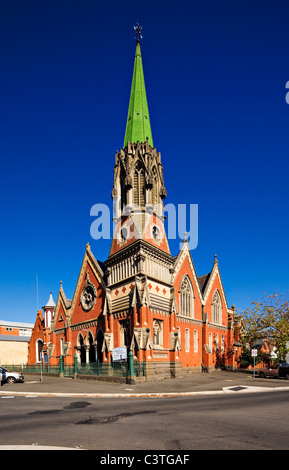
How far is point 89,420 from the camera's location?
33.5 ft

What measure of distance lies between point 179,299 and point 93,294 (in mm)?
9304

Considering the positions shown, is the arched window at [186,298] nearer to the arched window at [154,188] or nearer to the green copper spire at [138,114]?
the arched window at [154,188]

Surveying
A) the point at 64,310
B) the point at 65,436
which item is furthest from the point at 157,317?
the point at 65,436

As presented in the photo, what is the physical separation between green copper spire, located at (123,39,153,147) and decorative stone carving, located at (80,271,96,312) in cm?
1581

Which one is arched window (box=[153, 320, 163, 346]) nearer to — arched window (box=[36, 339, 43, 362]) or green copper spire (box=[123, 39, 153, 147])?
green copper spire (box=[123, 39, 153, 147])

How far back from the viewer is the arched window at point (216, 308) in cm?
4558

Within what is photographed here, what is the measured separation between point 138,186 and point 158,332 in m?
14.2

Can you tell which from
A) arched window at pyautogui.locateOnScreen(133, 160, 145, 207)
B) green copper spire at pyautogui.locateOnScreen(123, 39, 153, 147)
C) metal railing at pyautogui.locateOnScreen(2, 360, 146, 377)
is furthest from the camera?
green copper spire at pyautogui.locateOnScreen(123, 39, 153, 147)

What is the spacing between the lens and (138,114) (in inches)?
1522

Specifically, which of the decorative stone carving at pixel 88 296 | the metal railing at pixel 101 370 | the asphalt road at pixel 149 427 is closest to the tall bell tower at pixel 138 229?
the metal railing at pixel 101 370

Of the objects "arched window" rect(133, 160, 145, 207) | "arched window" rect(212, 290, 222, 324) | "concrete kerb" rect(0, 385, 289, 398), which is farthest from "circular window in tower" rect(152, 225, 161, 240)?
"concrete kerb" rect(0, 385, 289, 398)

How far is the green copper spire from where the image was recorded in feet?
A: 123

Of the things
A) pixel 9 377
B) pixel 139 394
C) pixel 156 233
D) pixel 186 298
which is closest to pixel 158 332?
pixel 186 298

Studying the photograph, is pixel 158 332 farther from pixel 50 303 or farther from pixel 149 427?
pixel 149 427
